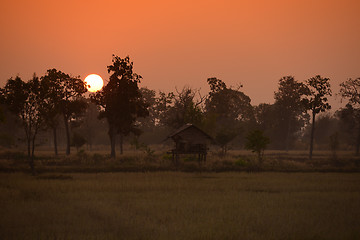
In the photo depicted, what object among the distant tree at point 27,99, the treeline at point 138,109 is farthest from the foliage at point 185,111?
the distant tree at point 27,99

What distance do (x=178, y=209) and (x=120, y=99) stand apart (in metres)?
45.6

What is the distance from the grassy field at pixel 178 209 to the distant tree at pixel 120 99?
98.4 ft

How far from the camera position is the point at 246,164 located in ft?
173

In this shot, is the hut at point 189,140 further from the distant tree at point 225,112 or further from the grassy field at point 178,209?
the grassy field at point 178,209

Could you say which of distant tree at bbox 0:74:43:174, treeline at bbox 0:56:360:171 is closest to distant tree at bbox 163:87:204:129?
treeline at bbox 0:56:360:171

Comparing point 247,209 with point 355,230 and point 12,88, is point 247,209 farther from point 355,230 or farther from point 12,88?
point 12,88

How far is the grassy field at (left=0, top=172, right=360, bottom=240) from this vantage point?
1836cm

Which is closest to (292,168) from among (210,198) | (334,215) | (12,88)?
(210,198)

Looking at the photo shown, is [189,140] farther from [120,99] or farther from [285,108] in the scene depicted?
[285,108]

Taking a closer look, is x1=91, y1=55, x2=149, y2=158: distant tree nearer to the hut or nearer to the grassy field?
the hut

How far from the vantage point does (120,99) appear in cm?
6725

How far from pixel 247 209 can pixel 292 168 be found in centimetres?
2902

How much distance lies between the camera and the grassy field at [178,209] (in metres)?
18.4

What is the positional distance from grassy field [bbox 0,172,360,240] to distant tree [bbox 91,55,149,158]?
1180 inches
